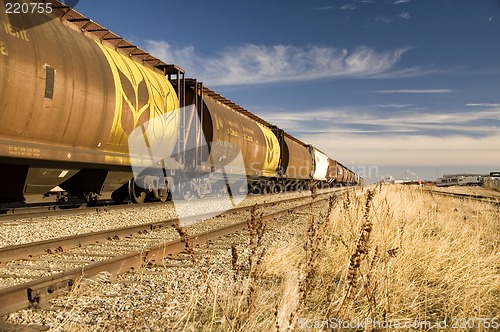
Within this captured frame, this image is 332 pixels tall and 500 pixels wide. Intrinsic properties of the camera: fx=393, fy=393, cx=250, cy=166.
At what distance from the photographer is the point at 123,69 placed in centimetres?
906

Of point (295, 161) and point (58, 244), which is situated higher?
point (295, 161)

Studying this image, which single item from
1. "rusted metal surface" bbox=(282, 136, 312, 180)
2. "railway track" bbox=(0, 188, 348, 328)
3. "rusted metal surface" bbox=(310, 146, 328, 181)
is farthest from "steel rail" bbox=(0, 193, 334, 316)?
"rusted metal surface" bbox=(310, 146, 328, 181)

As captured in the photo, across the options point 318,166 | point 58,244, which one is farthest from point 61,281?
point 318,166

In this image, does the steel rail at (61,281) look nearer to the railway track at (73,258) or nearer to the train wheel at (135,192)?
the railway track at (73,258)

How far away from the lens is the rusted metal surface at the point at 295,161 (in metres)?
24.1

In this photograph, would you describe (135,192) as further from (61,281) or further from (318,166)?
(318,166)

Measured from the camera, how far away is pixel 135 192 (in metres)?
12.0

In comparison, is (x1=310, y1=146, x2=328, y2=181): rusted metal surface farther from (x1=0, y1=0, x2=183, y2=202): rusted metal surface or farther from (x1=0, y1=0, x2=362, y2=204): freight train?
(x1=0, y1=0, x2=183, y2=202): rusted metal surface

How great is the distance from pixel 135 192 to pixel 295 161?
48.5ft

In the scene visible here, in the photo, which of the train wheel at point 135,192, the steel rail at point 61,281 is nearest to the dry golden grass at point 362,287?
the steel rail at point 61,281

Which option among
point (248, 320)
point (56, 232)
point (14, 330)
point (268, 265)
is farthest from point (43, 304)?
point (56, 232)

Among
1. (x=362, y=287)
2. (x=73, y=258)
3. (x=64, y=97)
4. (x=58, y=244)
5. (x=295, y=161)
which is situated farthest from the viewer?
(x=295, y=161)

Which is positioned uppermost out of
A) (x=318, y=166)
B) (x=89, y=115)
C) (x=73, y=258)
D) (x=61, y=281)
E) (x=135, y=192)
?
(x=318, y=166)

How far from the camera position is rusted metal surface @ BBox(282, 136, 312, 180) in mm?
24094
